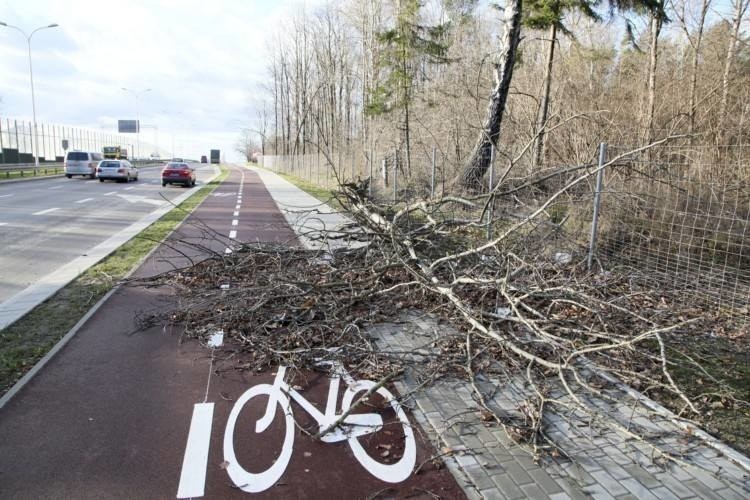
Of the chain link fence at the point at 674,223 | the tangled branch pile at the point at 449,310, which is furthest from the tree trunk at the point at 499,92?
the tangled branch pile at the point at 449,310

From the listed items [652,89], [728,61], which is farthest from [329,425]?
[728,61]

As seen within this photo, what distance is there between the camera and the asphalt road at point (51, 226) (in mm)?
8571

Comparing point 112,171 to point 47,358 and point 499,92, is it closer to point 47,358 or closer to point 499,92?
point 499,92

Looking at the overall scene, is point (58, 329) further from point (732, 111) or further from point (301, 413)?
point (732, 111)

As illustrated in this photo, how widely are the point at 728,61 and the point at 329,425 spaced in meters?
15.0

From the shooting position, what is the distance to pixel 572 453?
10.9ft

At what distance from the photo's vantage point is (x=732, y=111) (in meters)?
11.8

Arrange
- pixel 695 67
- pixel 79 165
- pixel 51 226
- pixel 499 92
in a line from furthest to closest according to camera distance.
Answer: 1. pixel 79 165
2. pixel 695 67
3. pixel 51 226
4. pixel 499 92

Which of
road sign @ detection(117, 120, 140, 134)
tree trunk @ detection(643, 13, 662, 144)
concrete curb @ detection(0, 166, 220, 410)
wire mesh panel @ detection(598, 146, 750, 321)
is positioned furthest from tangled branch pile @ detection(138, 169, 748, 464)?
road sign @ detection(117, 120, 140, 134)

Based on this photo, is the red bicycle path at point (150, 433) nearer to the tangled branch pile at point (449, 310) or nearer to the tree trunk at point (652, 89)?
the tangled branch pile at point (449, 310)

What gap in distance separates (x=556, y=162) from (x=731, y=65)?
7.24 m

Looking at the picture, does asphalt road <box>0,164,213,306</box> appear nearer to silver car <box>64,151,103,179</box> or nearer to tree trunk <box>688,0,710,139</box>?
tree trunk <box>688,0,710,139</box>

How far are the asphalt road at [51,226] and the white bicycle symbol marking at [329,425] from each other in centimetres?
481

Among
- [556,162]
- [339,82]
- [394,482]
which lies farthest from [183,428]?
[339,82]
